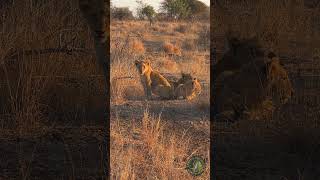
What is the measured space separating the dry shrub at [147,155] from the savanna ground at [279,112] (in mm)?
1017

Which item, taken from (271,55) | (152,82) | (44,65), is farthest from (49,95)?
(152,82)

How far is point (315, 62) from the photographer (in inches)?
156

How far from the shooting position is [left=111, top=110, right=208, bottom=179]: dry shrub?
505 centimetres

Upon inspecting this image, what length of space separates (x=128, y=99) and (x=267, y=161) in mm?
5470

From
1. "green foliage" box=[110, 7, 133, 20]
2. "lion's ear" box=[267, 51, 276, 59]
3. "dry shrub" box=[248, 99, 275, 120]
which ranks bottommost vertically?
"dry shrub" box=[248, 99, 275, 120]

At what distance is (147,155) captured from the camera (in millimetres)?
5969

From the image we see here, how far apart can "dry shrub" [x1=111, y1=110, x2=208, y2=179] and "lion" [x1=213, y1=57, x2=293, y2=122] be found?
91 cm

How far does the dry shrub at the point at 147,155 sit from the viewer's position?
16.6 feet

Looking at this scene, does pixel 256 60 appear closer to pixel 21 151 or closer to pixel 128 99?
pixel 21 151

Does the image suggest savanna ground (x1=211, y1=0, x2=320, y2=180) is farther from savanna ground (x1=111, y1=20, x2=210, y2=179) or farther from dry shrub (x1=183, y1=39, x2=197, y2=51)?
dry shrub (x1=183, y1=39, x2=197, y2=51)

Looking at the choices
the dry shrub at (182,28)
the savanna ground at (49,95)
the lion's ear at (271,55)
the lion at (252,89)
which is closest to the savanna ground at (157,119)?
the savanna ground at (49,95)

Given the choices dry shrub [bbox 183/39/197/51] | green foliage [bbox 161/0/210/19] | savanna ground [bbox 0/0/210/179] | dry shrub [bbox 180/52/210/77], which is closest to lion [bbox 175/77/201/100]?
savanna ground [bbox 0/0/210/179]

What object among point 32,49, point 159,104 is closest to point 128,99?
point 159,104

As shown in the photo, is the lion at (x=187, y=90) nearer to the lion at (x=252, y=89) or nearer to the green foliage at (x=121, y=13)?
the lion at (x=252, y=89)
